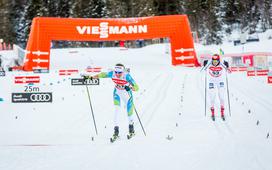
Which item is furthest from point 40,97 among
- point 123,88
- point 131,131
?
point 131,131

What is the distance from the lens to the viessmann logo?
100ft

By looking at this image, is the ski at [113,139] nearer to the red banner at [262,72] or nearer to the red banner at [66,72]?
the red banner at [262,72]

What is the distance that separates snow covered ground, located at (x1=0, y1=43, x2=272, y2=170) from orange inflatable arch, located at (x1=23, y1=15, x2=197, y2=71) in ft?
43.8

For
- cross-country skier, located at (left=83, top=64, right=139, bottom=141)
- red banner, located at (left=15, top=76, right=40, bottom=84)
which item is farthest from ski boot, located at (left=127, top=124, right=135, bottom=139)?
red banner, located at (left=15, top=76, right=40, bottom=84)

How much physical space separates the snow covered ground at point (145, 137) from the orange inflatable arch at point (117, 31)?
13.4 meters

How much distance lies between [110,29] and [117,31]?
2.02ft

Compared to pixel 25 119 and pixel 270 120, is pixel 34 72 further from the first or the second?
pixel 270 120

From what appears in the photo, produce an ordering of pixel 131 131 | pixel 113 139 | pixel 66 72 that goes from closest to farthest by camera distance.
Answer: pixel 113 139
pixel 131 131
pixel 66 72

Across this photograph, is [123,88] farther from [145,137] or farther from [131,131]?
[145,137]

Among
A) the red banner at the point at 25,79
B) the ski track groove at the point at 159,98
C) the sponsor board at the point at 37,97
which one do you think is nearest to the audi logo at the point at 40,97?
the sponsor board at the point at 37,97

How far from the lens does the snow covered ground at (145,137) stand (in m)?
6.25

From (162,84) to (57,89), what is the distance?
6053 mm

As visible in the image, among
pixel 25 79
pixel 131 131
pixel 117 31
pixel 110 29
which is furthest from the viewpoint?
pixel 117 31

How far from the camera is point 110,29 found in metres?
30.8
